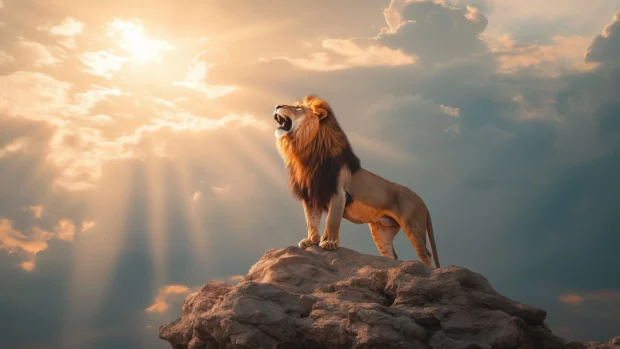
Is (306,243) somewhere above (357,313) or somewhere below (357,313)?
above

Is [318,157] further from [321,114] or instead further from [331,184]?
[321,114]

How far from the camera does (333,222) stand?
812 cm

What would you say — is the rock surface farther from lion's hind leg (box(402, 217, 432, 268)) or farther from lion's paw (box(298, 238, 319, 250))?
lion's hind leg (box(402, 217, 432, 268))

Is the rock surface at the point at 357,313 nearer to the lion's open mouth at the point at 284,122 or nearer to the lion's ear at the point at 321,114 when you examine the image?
the lion's open mouth at the point at 284,122

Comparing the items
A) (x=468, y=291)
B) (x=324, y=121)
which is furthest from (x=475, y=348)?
(x=324, y=121)

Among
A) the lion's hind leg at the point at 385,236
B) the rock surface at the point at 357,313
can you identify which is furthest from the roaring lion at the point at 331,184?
the rock surface at the point at 357,313

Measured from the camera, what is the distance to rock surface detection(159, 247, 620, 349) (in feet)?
18.6

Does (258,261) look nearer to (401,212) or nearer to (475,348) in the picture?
(401,212)

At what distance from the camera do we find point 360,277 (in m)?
6.76

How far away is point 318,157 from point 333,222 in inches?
39.7

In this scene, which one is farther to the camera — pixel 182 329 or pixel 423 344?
pixel 182 329

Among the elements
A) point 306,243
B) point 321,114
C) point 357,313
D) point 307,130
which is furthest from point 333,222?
point 357,313

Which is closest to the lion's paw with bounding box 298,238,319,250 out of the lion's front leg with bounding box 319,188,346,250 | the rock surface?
the lion's front leg with bounding box 319,188,346,250

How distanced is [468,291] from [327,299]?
160 cm
